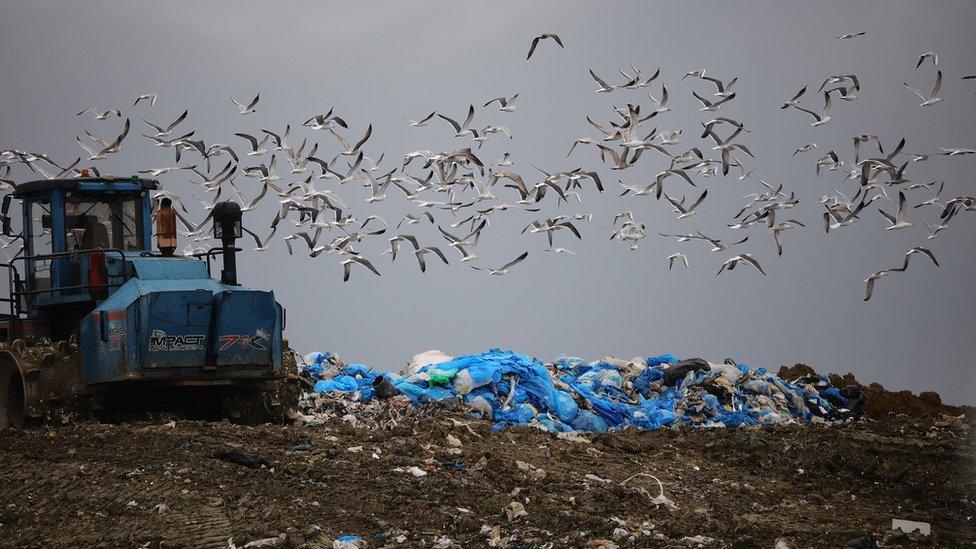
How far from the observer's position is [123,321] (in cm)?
913

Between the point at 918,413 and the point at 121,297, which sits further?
the point at 918,413

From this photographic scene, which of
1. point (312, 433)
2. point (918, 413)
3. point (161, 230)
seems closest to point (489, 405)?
point (312, 433)

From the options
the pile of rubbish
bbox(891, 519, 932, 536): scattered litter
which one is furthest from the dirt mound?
bbox(891, 519, 932, 536): scattered litter

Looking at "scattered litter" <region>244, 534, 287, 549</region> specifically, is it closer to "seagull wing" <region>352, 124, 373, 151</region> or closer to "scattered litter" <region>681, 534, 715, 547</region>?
"scattered litter" <region>681, 534, 715, 547</region>

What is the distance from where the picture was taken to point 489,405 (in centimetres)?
1205

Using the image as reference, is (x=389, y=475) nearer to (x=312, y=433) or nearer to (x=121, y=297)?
→ (x=312, y=433)

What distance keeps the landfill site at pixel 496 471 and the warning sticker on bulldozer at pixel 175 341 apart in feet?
2.03

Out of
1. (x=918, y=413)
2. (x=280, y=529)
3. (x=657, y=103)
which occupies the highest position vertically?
(x=657, y=103)

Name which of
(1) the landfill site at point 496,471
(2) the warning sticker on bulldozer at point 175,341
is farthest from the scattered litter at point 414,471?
(2) the warning sticker on bulldozer at point 175,341

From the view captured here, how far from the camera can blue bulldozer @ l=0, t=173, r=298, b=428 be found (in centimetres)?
922

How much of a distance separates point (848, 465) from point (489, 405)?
358 cm

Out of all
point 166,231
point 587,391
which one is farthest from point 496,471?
point 587,391

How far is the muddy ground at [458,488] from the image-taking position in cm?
668

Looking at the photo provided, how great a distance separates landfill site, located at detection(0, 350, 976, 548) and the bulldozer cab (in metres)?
1.29
